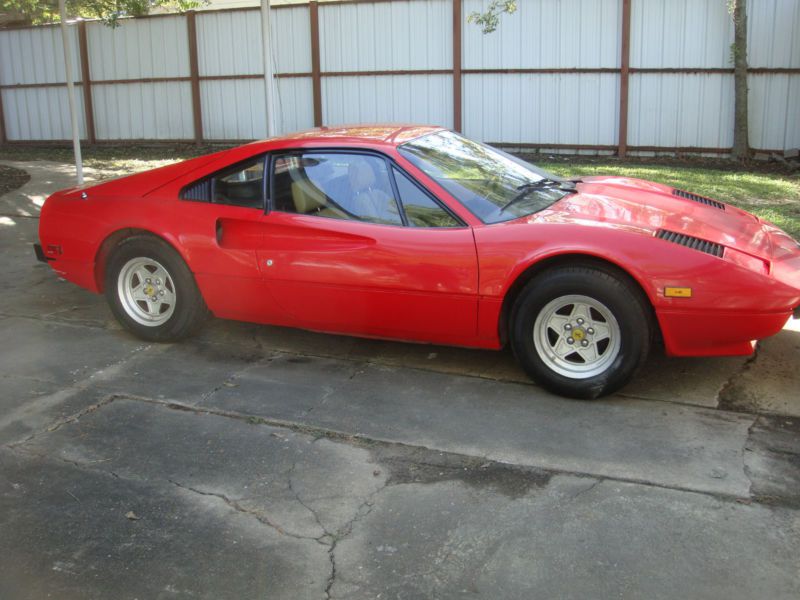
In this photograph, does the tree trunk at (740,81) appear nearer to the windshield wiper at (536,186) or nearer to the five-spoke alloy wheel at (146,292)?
the windshield wiper at (536,186)

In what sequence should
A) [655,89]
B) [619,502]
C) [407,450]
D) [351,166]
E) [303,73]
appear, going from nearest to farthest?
[619,502]
[407,450]
[351,166]
[655,89]
[303,73]

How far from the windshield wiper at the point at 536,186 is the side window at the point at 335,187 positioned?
74 cm

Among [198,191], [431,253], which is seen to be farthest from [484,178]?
[198,191]

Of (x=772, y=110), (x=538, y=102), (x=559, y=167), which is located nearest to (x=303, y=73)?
(x=538, y=102)

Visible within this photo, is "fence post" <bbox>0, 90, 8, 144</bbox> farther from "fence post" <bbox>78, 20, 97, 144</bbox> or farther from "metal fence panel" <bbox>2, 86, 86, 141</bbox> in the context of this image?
"fence post" <bbox>78, 20, 97, 144</bbox>

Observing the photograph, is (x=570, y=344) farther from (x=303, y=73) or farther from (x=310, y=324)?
(x=303, y=73)

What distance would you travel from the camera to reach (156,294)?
5590 millimetres

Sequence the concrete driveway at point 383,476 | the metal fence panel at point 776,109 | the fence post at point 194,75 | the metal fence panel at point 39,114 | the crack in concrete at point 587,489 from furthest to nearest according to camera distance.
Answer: the metal fence panel at point 39,114 < the fence post at point 194,75 < the metal fence panel at point 776,109 < the crack in concrete at point 587,489 < the concrete driveway at point 383,476

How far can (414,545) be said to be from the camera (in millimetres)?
3209

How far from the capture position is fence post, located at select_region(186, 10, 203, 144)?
57.2ft

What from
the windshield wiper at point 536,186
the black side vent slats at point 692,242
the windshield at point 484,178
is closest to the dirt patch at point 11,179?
the windshield at point 484,178

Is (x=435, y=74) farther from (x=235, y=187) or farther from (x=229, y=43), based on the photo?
(x=235, y=187)

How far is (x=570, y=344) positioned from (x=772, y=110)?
11059 mm

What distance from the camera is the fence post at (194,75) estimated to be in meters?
17.4
